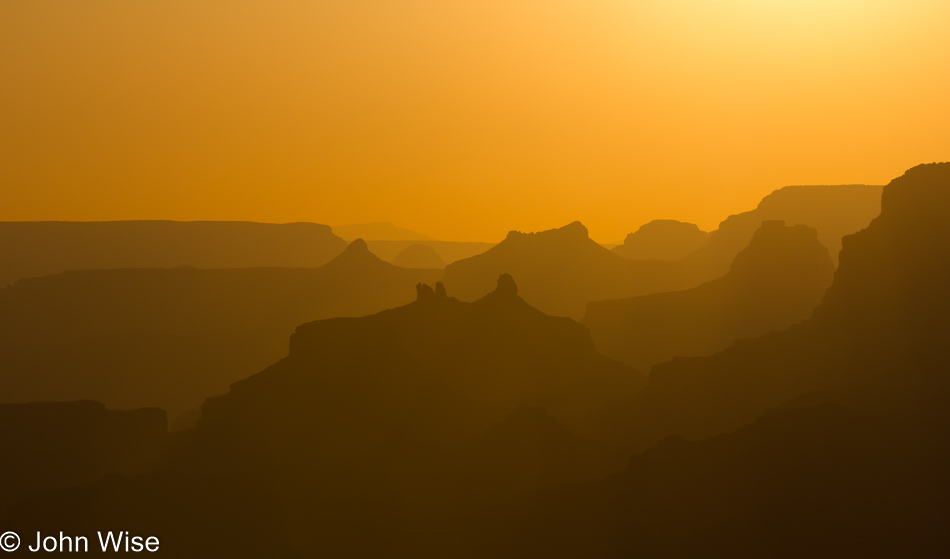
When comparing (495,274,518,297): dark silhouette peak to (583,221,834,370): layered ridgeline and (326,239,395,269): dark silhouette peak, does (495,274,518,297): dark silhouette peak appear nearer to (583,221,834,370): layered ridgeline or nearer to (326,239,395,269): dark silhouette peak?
(583,221,834,370): layered ridgeline

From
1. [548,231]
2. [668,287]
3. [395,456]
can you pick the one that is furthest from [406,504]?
[548,231]

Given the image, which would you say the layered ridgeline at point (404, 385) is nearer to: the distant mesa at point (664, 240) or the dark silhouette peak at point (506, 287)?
the dark silhouette peak at point (506, 287)

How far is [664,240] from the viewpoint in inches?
7234

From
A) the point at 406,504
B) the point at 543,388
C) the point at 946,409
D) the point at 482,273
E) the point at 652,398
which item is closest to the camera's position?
the point at 946,409

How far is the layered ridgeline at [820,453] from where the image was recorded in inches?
1606

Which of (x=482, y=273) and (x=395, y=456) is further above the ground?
(x=482, y=273)

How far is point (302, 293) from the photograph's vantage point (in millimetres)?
151000

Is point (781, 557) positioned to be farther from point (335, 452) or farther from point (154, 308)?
point (154, 308)

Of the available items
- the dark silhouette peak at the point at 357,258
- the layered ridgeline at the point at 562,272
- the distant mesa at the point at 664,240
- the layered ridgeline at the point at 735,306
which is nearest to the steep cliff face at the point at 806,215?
the layered ridgeline at the point at 562,272

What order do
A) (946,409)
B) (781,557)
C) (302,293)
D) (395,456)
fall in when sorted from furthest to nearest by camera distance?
(302,293), (395,456), (946,409), (781,557)

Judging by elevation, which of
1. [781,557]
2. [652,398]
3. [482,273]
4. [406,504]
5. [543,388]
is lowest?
[781,557]

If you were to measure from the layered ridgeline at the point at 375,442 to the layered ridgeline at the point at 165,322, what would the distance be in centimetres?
4487

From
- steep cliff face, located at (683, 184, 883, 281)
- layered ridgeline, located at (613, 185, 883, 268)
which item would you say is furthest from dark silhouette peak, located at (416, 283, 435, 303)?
steep cliff face, located at (683, 184, 883, 281)

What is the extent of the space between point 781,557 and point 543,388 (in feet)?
107
